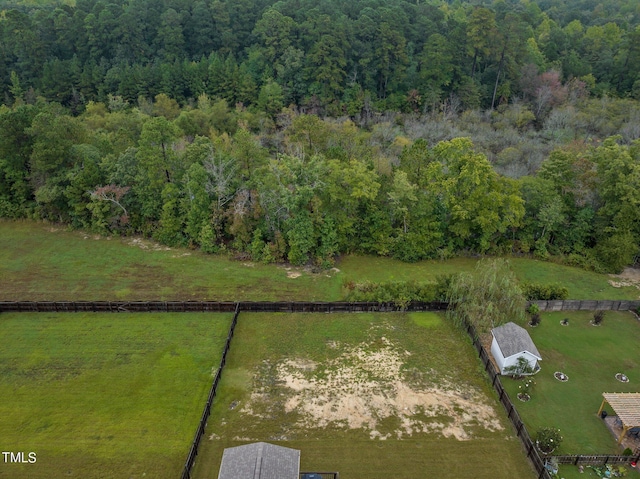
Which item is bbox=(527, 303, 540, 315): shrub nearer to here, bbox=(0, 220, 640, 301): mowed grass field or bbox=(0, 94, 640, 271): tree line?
bbox=(0, 220, 640, 301): mowed grass field

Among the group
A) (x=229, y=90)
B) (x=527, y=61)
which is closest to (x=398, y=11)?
(x=527, y=61)

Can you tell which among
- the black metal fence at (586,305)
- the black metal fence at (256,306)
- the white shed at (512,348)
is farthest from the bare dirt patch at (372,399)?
the black metal fence at (586,305)

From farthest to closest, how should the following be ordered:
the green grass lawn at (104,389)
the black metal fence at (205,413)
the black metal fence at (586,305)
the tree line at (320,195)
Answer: the tree line at (320,195) < the black metal fence at (586,305) < the green grass lawn at (104,389) < the black metal fence at (205,413)

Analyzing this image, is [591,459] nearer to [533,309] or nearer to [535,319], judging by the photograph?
[535,319]

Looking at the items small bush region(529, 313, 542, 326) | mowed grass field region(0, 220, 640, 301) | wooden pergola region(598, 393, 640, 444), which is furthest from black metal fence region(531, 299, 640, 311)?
wooden pergola region(598, 393, 640, 444)

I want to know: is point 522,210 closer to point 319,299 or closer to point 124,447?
point 319,299

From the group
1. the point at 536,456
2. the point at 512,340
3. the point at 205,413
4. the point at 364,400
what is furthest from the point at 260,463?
the point at 512,340

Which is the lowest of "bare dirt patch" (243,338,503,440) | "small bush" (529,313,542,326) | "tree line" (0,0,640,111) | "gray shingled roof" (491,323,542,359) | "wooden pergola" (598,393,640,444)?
"bare dirt patch" (243,338,503,440)

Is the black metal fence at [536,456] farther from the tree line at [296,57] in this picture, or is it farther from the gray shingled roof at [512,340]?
the tree line at [296,57]
